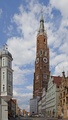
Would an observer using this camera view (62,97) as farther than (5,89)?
Yes

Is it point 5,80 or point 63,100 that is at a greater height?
point 5,80

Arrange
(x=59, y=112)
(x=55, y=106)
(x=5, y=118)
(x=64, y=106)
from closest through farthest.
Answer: (x=5, y=118), (x=64, y=106), (x=59, y=112), (x=55, y=106)

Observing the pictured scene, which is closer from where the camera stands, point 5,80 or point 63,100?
point 5,80

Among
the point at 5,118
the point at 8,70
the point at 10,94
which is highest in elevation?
the point at 8,70

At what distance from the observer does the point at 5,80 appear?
58.2 m

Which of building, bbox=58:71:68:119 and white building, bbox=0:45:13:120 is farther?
building, bbox=58:71:68:119

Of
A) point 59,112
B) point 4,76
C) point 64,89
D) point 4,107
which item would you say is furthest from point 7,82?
point 59,112

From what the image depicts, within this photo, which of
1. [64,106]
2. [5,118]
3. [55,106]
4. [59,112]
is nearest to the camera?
[5,118]

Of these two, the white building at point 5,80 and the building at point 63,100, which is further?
the building at point 63,100

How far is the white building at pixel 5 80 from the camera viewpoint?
56.9m

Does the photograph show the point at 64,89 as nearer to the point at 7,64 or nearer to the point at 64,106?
the point at 64,106

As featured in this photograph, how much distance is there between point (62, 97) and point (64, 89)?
4.23m

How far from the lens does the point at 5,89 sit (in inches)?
2263

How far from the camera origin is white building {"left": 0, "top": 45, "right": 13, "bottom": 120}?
5688cm
